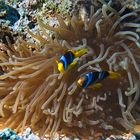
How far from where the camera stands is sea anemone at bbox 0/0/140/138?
3.14 m

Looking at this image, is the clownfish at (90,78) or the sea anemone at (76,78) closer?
the clownfish at (90,78)

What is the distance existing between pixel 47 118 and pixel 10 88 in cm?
51

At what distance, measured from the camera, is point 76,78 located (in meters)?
3.26

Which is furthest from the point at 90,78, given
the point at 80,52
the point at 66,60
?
the point at 80,52

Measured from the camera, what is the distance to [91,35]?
11.2 ft

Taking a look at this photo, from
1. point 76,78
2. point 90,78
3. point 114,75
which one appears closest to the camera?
point 90,78

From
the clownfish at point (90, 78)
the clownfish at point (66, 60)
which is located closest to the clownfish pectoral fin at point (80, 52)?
the clownfish at point (66, 60)

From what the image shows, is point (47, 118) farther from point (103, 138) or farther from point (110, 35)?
point (110, 35)

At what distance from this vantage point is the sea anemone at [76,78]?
314 cm

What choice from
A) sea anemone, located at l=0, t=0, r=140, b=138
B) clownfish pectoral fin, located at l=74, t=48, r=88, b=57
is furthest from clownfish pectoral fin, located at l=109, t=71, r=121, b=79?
clownfish pectoral fin, located at l=74, t=48, r=88, b=57

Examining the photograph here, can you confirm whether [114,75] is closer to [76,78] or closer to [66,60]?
[76,78]

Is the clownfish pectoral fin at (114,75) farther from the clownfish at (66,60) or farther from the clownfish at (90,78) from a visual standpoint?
the clownfish at (66,60)

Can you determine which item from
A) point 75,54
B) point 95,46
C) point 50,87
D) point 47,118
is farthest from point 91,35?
point 47,118

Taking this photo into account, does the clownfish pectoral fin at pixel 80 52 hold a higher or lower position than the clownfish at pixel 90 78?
higher
